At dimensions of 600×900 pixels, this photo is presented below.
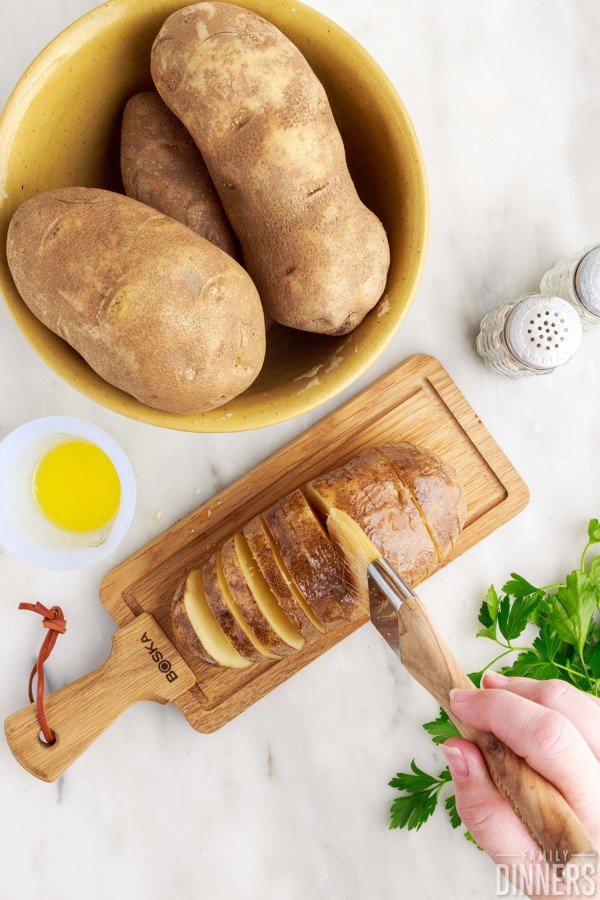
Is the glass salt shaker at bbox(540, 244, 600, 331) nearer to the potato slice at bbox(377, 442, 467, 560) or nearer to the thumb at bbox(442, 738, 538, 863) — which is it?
the potato slice at bbox(377, 442, 467, 560)

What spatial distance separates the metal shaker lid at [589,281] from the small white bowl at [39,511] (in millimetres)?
1063

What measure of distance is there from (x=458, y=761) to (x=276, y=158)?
95 cm

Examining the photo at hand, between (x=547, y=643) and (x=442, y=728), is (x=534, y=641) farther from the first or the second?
(x=442, y=728)

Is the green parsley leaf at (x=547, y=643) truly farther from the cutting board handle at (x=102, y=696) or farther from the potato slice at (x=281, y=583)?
the cutting board handle at (x=102, y=696)

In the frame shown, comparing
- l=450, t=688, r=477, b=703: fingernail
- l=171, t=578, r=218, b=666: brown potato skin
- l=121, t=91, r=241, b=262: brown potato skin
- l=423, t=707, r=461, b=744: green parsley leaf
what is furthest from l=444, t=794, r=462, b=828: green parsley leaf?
l=121, t=91, r=241, b=262: brown potato skin

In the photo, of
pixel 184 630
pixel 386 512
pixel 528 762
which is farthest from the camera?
pixel 184 630

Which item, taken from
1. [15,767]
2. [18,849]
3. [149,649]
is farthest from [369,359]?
[18,849]

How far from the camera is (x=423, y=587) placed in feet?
5.78

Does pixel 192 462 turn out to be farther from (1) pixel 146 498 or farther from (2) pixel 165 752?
(2) pixel 165 752

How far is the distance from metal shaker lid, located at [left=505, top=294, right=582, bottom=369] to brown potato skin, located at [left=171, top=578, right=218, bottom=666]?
2.94 ft

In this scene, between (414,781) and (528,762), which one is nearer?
(528,762)

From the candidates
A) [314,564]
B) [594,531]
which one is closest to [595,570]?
[594,531]

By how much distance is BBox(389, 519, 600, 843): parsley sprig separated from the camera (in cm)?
165

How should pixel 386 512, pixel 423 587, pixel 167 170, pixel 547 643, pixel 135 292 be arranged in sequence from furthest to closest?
pixel 423 587, pixel 547 643, pixel 386 512, pixel 167 170, pixel 135 292
